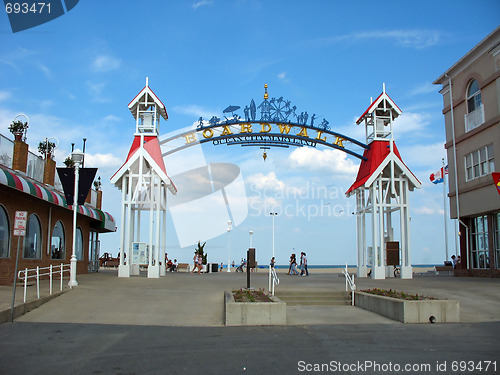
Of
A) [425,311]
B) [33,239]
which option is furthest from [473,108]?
[33,239]

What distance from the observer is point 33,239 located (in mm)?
21484

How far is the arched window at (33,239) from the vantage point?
2075 centimetres

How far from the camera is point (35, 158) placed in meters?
21.8


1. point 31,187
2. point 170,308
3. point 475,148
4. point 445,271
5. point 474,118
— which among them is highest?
point 474,118

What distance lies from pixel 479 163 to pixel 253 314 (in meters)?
23.0

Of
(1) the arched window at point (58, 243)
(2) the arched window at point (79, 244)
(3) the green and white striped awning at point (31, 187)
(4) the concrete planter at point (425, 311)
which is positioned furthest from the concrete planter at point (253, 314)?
(2) the arched window at point (79, 244)

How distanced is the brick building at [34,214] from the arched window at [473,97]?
24199mm

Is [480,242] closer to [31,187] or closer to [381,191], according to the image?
[381,191]

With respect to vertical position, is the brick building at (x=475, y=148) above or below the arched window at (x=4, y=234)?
above

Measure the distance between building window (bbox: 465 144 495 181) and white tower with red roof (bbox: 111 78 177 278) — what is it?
18608mm

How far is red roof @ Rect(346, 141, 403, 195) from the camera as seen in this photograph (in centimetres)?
2689

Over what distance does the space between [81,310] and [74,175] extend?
22.8 feet

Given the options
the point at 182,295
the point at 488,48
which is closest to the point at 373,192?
the point at 488,48

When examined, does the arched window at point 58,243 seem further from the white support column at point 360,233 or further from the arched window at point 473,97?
the arched window at point 473,97
